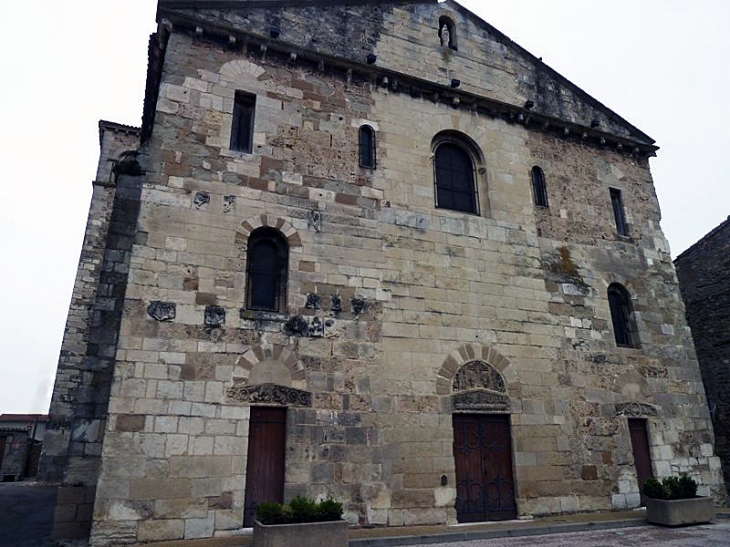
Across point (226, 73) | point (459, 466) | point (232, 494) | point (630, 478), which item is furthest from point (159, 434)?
point (630, 478)

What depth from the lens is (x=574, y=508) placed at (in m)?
10.5

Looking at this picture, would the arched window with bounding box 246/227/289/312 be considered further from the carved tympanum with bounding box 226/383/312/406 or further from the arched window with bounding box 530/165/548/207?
the arched window with bounding box 530/165/548/207

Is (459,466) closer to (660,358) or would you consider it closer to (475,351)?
(475,351)

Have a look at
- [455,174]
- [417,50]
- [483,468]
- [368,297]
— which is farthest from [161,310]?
[417,50]

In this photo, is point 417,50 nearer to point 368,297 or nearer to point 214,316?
point 368,297

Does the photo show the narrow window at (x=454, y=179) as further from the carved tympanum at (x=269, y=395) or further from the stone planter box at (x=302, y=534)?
the stone planter box at (x=302, y=534)

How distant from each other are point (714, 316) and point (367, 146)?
1407 cm

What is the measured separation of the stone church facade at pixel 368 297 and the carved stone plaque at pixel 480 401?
2.0 inches

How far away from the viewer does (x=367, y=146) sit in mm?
11469

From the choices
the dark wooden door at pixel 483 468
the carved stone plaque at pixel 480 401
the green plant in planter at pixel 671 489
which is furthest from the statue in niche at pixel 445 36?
the green plant in planter at pixel 671 489

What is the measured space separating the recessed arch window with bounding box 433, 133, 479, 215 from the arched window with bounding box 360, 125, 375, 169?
5.57 ft

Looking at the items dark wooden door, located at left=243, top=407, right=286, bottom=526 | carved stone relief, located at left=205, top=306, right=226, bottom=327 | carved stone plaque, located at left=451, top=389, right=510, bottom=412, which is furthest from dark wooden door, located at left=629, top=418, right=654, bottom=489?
carved stone relief, located at left=205, top=306, right=226, bottom=327

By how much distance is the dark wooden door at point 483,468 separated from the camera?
991 cm

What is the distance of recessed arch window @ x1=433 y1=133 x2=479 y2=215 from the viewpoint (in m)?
12.1
